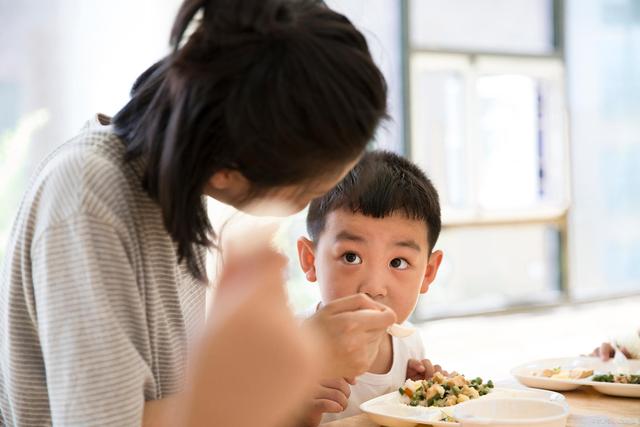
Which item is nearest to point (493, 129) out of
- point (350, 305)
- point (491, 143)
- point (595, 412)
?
point (491, 143)

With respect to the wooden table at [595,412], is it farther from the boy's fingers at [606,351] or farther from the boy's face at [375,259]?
the boy's face at [375,259]

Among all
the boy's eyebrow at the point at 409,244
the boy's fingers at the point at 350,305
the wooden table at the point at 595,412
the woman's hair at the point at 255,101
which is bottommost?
the wooden table at the point at 595,412

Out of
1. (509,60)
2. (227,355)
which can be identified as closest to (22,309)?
(227,355)

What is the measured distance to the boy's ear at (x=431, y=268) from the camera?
1904 millimetres

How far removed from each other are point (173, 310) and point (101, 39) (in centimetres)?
354

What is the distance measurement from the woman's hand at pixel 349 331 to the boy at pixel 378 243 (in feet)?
1.65

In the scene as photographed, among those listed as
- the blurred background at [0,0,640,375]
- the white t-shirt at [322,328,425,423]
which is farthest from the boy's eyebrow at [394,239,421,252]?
the blurred background at [0,0,640,375]

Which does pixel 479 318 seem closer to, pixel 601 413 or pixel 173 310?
pixel 601 413

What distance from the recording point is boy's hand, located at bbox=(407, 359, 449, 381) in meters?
1.90

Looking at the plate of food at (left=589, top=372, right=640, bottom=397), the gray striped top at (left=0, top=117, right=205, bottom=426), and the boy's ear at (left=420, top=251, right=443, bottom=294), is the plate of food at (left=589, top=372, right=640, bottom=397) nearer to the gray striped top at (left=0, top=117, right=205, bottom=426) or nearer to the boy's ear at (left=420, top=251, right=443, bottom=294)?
the boy's ear at (left=420, top=251, right=443, bottom=294)

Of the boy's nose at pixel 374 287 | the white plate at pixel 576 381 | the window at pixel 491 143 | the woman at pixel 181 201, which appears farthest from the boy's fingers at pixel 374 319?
the window at pixel 491 143

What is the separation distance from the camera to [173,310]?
1.22 metres

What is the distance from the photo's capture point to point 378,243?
69.9 inches

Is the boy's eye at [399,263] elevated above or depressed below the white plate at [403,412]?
above
